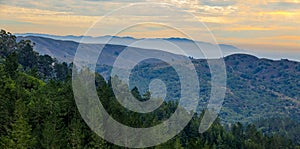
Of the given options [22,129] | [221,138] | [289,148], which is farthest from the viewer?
[289,148]

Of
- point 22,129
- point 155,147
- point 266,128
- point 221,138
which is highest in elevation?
point 22,129

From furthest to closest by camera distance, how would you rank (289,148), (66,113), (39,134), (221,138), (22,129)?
(289,148) < (221,138) < (66,113) < (39,134) < (22,129)

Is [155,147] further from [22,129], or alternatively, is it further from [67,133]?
[22,129]

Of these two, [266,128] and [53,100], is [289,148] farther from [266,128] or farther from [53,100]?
[266,128]

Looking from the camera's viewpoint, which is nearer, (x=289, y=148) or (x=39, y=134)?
(x=39, y=134)

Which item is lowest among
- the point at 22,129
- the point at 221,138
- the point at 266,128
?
the point at 266,128

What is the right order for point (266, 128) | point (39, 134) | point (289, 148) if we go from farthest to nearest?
point (266, 128) → point (289, 148) → point (39, 134)

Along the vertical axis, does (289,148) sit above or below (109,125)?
below

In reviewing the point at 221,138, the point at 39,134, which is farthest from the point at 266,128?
the point at 39,134

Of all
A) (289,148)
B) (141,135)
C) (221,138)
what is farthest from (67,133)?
(289,148)
